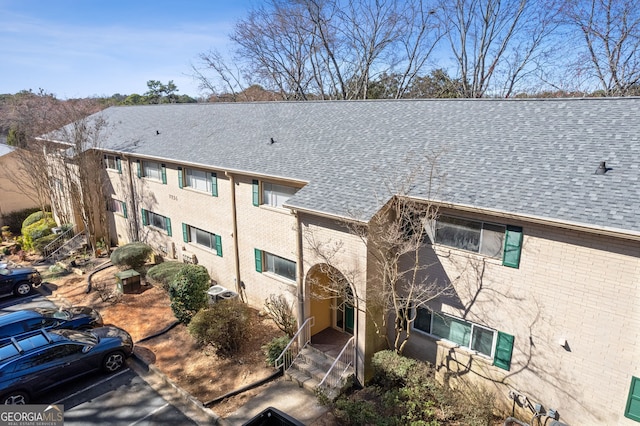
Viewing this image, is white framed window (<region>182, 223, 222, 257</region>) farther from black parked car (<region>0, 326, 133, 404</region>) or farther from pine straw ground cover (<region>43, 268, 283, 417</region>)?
black parked car (<region>0, 326, 133, 404</region>)

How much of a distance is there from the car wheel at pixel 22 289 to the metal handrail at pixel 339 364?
17.6m

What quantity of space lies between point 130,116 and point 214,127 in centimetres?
1201

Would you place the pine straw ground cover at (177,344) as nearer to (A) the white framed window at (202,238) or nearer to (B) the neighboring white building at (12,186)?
(A) the white framed window at (202,238)

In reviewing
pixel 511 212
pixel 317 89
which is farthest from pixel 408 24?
pixel 511 212

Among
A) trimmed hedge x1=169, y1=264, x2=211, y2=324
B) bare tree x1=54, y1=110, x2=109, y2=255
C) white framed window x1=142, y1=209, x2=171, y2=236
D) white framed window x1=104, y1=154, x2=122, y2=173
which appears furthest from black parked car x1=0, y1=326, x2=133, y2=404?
bare tree x1=54, y1=110, x2=109, y2=255

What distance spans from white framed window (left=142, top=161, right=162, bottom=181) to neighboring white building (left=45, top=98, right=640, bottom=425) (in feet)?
13.7

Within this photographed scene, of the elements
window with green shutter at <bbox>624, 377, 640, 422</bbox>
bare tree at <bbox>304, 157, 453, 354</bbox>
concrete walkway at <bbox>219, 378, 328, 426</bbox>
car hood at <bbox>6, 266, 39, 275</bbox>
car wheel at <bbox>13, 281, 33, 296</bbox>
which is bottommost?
car wheel at <bbox>13, 281, 33, 296</bbox>

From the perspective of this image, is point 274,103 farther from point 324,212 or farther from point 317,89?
point 317,89

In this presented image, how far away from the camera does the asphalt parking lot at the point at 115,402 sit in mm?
11109

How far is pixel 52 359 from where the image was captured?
39.3ft

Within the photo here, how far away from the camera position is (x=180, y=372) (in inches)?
519

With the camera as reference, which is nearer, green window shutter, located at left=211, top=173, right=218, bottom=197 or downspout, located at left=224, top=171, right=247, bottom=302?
downspout, located at left=224, top=171, right=247, bottom=302

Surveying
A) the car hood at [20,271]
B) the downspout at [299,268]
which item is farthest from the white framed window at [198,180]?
the car hood at [20,271]

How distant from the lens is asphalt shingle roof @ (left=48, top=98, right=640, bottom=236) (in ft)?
29.8
